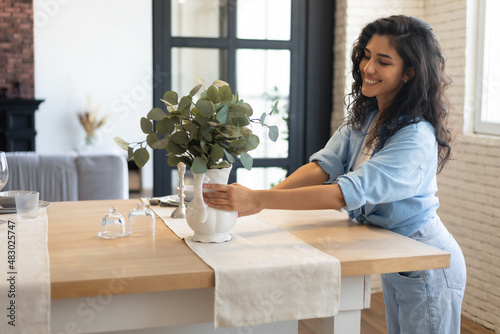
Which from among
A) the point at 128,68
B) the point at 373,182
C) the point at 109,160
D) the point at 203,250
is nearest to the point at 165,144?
the point at 203,250

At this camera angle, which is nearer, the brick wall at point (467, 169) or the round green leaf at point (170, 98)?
the round green leaf at point (170, 98)

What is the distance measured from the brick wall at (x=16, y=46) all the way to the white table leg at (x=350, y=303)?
26.1 ft

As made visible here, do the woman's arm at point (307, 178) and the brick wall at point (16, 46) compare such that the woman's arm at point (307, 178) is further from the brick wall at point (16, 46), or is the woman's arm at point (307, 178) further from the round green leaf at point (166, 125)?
the brick wall at point (16, 46)

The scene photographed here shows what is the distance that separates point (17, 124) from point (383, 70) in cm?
747

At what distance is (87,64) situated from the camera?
9.16 meters

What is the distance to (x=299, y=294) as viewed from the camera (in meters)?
1.59

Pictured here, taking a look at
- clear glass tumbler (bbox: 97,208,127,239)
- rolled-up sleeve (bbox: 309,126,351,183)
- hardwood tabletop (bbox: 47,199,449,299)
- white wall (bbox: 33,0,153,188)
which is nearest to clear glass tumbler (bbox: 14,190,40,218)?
hardwood tabletop (bbox: 47,199,449,299)

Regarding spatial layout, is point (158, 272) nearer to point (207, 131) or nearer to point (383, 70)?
point (207, 131)

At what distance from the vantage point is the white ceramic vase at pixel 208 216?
5.63ft

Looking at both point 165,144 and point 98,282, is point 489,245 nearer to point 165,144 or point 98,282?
point 165,144

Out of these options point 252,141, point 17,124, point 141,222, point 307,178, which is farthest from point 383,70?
point 17,124

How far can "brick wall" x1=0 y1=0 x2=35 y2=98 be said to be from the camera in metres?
8.62

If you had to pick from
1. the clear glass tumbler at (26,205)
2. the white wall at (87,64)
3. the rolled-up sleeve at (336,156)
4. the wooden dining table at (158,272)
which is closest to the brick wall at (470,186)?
the rolled-up sleeve at (336,156)

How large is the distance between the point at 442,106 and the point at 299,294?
81 centimetres
